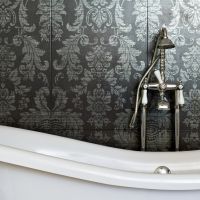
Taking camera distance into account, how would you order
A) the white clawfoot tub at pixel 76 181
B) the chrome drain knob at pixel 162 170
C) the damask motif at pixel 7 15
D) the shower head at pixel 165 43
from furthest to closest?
the damask motif at pixel 7 15, the shower head at pixel 165 43, the chrome drain knob at pixel 162 170, the white clawfoot tub at pixel 76 181

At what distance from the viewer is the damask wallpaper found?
1.65 meters

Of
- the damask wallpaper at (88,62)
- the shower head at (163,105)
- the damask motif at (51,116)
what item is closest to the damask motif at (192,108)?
the damask wallpaper at (88,62)

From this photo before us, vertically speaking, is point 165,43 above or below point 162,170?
above

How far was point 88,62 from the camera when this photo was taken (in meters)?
1.68

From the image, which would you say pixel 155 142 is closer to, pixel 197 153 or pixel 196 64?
pixel 197 153

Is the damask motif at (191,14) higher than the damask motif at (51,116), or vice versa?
the damask motif at (191,14)

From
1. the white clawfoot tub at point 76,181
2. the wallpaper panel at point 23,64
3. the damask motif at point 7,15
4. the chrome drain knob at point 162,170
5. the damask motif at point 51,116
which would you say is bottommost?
the chrome drain knob at point 162,170

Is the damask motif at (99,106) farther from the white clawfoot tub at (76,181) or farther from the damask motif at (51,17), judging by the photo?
the white clawfoot tub at (76,181)

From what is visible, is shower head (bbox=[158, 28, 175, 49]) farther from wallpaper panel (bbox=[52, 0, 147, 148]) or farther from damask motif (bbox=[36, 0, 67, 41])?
damask motif (bbox=[36, 0, 67, 41])

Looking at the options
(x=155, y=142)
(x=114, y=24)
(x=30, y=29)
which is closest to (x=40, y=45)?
(x=30, y=29)

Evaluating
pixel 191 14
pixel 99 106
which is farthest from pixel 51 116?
pixel 191 14

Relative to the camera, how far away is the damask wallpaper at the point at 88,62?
1650 mm

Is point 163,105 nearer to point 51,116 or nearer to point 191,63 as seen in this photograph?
point 191,63

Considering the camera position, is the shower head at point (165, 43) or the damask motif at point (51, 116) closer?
the shower head at point (165, 43)
